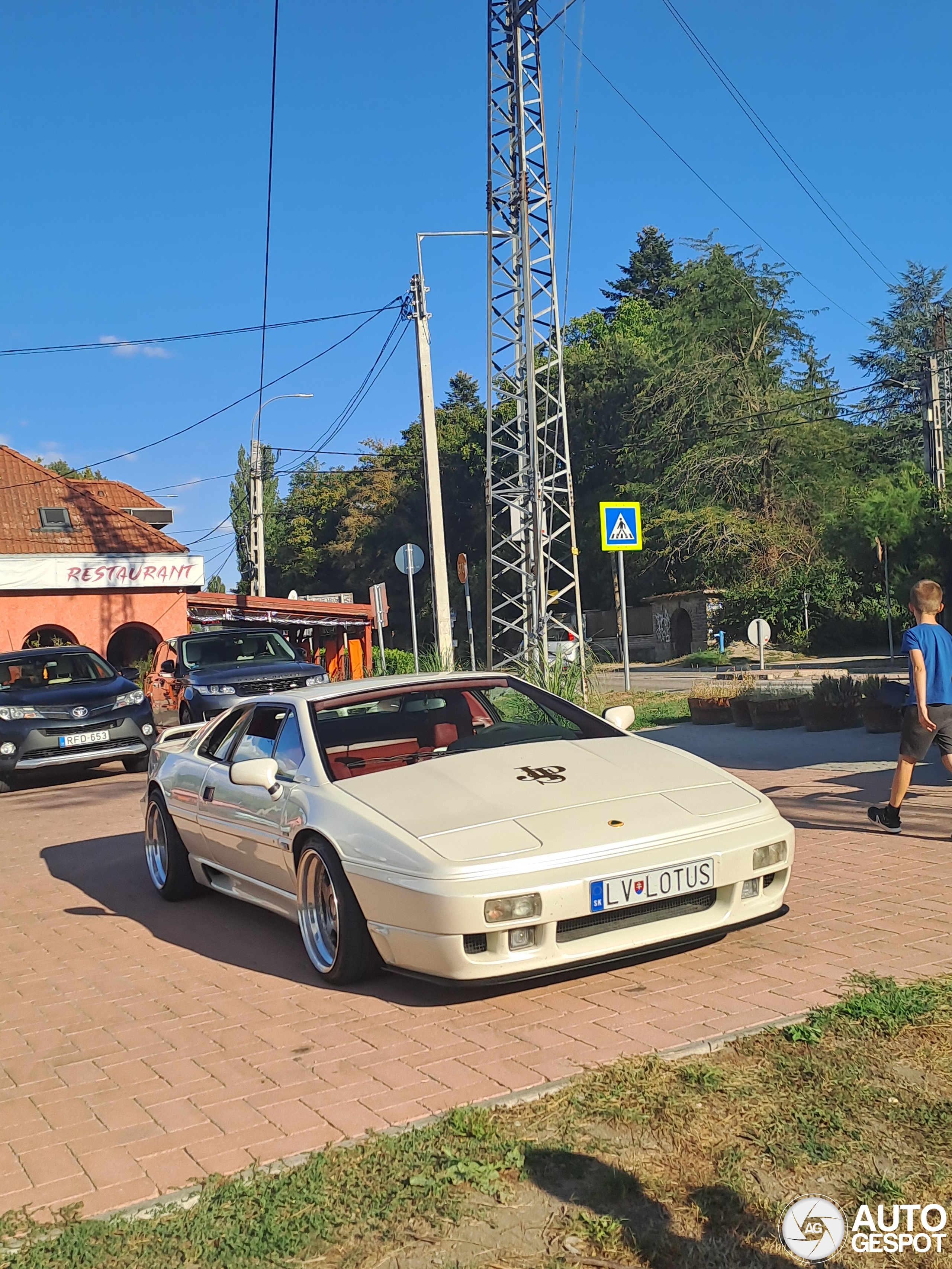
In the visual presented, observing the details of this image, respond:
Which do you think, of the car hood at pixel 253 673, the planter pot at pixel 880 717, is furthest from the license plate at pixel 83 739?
the planter pot at pixel 880 717

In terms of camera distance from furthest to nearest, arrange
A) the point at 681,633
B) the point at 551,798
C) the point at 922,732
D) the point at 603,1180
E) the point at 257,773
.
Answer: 1. the point at 681,633
2. the point at 922,732
3. the point at 257,773
4. the point at 551,798
5. the point at 603,1180

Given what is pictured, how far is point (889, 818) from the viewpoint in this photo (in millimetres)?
7832

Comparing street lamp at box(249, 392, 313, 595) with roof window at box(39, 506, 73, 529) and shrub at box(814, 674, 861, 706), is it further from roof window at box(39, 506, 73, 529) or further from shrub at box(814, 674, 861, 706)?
shrub at box(814, 674, 861, 706)

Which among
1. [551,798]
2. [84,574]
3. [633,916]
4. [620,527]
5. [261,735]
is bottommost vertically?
[633,916]

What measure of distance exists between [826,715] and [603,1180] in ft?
37.5

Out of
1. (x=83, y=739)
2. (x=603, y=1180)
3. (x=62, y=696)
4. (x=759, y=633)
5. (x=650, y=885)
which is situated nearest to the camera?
(x=603, y=1180)

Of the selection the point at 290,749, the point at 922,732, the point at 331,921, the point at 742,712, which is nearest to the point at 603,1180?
the point at 331,921

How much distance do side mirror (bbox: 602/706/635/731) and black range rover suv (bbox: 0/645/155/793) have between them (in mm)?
9380

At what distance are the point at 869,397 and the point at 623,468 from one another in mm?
15943

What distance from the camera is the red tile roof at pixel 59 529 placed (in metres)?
37.7

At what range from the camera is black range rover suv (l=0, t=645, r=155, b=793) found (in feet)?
48.2

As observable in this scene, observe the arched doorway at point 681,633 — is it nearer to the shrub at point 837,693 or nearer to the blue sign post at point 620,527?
the blue sign post at point 620,527

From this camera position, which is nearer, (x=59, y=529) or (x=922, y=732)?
(x=922, y=732)
